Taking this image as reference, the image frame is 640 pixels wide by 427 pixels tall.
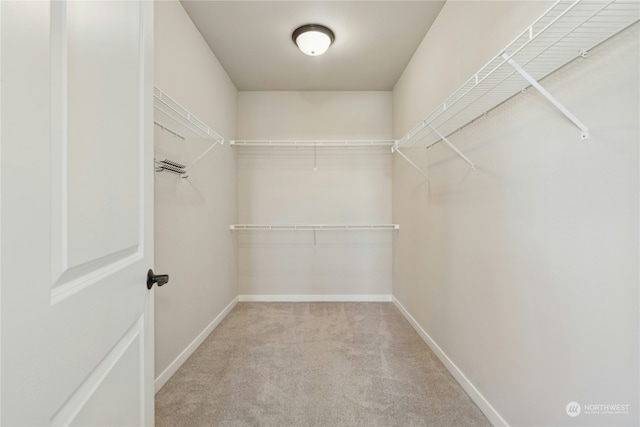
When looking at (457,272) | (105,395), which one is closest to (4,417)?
(105,395)

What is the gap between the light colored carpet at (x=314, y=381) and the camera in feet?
5.01

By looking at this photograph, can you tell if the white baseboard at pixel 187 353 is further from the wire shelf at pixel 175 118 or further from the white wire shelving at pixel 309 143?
the white wire shelving at pixel 309 143

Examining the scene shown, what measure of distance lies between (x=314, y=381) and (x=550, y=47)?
1984 millimetres

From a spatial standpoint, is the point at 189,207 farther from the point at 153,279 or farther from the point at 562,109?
the point at 562,109

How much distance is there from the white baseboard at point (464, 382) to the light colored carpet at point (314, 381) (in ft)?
0.10

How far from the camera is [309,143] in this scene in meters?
3.11

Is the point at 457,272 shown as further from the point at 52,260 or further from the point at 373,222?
the point at 52,260

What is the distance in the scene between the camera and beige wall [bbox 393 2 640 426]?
86cm

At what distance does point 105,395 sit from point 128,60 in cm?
84

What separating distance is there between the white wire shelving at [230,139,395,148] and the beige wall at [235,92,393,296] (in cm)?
7

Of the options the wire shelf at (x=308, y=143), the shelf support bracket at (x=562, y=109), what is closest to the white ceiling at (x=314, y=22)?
the wire shelf at (x=308, y=143)

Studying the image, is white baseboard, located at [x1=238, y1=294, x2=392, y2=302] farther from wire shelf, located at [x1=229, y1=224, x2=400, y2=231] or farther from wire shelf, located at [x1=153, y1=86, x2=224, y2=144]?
wire shelf, located at [x1=153, y1=86, x2=224, y2=144]

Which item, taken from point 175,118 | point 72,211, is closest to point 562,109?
point 72,211

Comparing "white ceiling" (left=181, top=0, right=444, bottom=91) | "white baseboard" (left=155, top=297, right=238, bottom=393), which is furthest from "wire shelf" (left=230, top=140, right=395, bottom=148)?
"white baseboard" (left=155, top=297, right=238, bottom=393)
